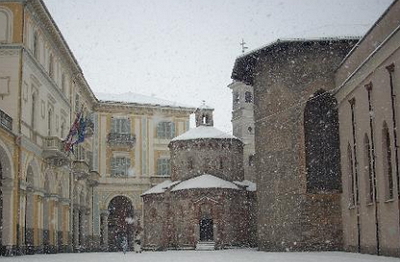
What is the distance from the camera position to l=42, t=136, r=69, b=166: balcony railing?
32312 millimetres

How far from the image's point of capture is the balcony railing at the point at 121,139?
54375 mm

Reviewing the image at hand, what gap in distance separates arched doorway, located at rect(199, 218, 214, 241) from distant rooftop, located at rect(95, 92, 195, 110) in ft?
51.0

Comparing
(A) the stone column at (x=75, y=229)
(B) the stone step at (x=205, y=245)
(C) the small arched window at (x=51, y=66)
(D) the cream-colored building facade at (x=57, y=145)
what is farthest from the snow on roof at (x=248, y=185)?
(C) the small arched window at (x=51, y=66)

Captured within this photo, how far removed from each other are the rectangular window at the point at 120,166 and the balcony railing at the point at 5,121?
27.9 metres

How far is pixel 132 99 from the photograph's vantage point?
57219 millimetres

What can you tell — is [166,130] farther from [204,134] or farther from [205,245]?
[205,245]

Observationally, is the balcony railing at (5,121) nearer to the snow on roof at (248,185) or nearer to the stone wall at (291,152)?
the stone wall at (291,152)

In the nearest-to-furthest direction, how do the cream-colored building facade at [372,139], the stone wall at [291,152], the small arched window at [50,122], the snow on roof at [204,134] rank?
the cream-colored building facade at [372,139] → the stone wall at [291,152] → the small arched window at [50,122] → the snow on roof at [204,134]

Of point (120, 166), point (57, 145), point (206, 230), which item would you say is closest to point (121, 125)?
point (120, 166)

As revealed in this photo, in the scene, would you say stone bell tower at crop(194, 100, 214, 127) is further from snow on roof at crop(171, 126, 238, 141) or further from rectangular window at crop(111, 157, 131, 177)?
rectangular window at crop(111, 157, 131, 177)

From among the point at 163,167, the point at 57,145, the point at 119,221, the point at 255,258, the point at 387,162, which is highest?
the point at 163,167

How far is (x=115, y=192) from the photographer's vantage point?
54000 mm

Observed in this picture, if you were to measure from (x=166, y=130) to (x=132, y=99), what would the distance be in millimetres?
4446

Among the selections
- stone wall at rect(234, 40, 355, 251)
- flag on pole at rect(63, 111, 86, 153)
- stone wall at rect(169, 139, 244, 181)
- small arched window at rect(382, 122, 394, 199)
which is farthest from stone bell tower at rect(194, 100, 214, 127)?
small arched window at rect(382, 122, 394, 199)
